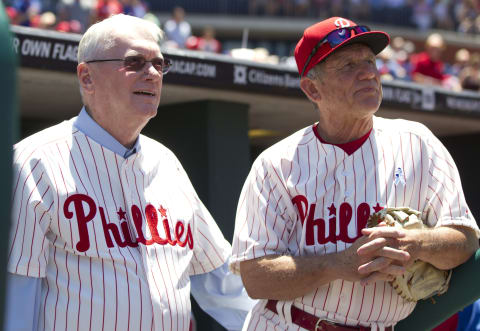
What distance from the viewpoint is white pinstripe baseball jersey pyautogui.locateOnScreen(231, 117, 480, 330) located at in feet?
8.23

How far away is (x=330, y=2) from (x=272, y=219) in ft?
73.6

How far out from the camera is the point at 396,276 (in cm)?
239

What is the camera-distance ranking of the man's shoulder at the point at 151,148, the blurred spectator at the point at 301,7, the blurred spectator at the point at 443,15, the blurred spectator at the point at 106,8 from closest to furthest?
1. the man's shoulder at the point at 151,148
2. the blurred spectator at the point at 106,8
3. the blurred spectator at the point at 301,7
4. the blurred spectator at the point at 443,15

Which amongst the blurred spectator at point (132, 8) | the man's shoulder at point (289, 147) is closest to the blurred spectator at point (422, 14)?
the blurred spectator at point (132, 8)

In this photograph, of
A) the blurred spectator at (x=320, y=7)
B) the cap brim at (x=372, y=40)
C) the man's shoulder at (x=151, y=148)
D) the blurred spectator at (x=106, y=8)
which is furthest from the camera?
the blurred spectator at (x=320, y=7)

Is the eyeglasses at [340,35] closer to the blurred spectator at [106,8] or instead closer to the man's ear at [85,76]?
the man's ear at [85,76]

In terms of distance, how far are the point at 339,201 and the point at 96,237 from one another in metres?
0.79

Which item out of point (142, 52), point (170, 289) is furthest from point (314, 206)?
point (142, 52)

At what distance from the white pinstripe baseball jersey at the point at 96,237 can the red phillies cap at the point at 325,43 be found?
26.7 inches

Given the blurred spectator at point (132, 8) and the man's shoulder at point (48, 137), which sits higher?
the blurred spectator at point (132, 8)

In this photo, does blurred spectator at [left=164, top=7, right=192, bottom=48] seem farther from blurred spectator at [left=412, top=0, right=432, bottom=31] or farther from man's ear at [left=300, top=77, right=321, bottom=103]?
blurred spectator at [left=412, top=0, right=432, bottom=31]

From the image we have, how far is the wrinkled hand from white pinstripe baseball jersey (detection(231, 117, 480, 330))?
5.6 inches

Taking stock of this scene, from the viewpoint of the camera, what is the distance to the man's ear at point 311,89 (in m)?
2.72

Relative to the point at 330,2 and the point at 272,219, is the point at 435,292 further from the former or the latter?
the point at 330,2
